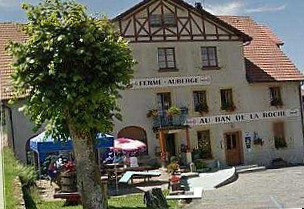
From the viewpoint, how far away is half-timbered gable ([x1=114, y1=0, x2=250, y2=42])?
39.2 feet

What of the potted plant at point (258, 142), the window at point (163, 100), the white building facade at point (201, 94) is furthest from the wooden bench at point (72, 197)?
the window at point (163, 100)

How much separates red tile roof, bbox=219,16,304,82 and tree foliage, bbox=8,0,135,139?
2.55 meters

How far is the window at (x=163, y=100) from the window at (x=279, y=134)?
9.22 ft

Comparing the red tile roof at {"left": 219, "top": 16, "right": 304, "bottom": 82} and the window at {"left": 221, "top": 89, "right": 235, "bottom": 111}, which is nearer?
the red tile roof at {"left": 219, "top": 16, "right": 304, "bottom": 82}

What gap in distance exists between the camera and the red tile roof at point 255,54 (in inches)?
240

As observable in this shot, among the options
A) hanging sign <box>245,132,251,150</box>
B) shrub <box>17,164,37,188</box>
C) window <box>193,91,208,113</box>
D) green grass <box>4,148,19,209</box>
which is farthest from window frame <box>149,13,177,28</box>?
shrub <box>17,164,37,188</box>

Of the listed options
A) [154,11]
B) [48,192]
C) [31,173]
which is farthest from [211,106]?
[31,173]

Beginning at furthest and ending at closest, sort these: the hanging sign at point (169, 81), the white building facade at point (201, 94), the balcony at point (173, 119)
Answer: the balcony at point (173, 119), the hanging sign at point (169, 81), the white building facade at point (201, 94)

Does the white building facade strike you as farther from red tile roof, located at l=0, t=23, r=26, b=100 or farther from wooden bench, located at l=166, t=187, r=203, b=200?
red tile roof, located at l=0, t=23, r=26, b=100

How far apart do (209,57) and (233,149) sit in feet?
7.84

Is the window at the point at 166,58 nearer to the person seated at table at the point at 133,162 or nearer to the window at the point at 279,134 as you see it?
the person seated at table at the point at 133,162

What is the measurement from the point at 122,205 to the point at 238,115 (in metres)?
6.71

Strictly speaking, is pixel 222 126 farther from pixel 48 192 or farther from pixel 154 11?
pixel 48 192

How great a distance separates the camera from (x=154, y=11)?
12070mm
